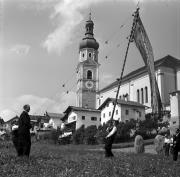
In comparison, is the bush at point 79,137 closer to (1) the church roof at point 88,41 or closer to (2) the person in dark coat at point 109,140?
(2) the person in dark coat at point 109,140

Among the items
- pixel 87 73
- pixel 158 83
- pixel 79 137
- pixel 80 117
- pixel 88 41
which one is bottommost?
pixel 79 137

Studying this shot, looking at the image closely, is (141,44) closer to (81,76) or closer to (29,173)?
(29,173)

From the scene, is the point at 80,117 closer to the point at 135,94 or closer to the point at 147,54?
the point at 135,94

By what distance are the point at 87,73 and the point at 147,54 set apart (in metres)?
110

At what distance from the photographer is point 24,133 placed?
1321 centimetres

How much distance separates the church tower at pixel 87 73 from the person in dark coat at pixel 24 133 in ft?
368

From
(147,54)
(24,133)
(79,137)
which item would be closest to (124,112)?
(79,137)

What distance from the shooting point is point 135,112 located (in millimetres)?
79562

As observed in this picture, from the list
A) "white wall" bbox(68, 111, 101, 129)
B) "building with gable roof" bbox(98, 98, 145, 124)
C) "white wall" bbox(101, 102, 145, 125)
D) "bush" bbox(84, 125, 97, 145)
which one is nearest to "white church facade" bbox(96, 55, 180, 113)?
"building with gable roof" bbox(98, 98, 145, 124)

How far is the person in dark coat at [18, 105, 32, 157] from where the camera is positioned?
→ 13.1 m

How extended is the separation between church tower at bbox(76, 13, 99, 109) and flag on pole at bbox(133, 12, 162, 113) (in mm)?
101503

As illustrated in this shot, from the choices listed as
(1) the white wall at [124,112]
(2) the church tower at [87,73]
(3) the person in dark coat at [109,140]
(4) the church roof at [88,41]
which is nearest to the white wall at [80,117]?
(1) the white wall at [124,112]

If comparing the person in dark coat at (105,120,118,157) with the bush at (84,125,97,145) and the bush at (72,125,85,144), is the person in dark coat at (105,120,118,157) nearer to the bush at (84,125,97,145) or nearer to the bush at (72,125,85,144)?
the bush at (84,125,97,145)

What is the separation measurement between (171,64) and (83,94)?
47.8m
